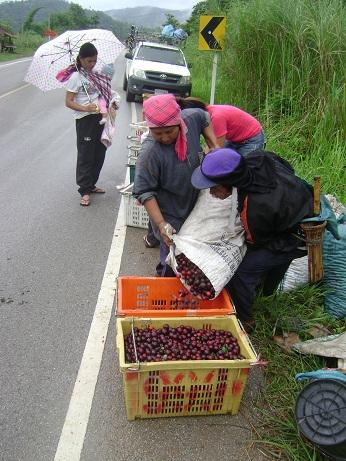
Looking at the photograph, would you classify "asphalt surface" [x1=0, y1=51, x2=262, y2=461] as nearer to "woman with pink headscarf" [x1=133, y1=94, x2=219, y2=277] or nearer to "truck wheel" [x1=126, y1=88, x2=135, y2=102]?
"woman with pink headscarf" [x1=133, y1=94, x2=219, y2=277]

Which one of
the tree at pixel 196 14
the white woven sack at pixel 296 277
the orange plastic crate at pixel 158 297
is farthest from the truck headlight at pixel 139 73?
the orange plastic crate at pixel 158 297

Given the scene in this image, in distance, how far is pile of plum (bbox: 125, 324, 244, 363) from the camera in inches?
106

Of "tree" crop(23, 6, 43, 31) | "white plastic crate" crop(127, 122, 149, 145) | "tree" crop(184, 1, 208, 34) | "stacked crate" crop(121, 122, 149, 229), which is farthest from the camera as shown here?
"tree" crop(23, 6, 43, 31)

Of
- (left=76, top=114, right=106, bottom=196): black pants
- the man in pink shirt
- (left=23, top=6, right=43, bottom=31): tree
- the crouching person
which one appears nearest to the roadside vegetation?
the crouching person

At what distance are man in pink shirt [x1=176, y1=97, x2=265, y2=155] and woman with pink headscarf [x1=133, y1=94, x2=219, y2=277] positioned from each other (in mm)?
723

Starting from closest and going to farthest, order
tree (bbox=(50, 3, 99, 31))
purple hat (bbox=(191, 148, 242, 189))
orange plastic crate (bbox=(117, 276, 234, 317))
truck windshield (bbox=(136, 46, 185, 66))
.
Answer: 1. purple hat (bbox=(191, 148, 242, 189))
2. orange plastic crate (bbox=(117, 276, 234, 317))
3. truck windshield (bbox=(136, 46, 185, 66))
4. tree (bbox=(50, 3, 99, 31))

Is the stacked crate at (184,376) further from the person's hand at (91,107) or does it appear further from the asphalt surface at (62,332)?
the person's hand at (91,107)

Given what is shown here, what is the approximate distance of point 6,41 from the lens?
38.1 metres

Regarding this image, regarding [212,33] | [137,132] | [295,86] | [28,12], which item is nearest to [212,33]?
[212,33]

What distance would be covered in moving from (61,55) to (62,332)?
3788mm

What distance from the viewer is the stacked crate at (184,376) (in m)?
2.48

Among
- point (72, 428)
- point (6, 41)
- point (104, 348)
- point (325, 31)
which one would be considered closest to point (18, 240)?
point (104, 348)

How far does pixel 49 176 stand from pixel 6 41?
120 feet

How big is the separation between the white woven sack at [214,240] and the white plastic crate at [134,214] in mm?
1995
